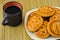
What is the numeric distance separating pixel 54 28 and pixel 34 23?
3.8 inches

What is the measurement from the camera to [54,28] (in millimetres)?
700

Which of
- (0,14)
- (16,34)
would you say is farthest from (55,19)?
(0,14)

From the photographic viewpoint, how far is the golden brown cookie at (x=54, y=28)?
27.1 inches

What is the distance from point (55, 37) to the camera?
0.70 metres

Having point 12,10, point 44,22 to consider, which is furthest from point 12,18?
point 44,22

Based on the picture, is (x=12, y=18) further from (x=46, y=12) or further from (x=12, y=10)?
(x=46, y=12)

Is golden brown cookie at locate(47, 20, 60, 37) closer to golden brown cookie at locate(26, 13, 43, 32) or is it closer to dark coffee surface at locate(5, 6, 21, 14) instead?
golden brown cookie at locate(26, 13, 43, 32)

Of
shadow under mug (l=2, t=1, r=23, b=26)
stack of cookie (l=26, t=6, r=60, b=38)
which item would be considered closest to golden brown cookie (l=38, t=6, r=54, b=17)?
stack of cookie (l=26, t=6, r=60, b=38)

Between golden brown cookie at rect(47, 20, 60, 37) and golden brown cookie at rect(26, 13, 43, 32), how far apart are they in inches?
1.7

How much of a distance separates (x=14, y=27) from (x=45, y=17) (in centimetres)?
17

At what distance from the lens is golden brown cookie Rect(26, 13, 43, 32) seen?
711 mm

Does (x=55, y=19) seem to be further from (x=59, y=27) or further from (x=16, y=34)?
(x=16, y=34)

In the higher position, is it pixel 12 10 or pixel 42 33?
pixel 12 10

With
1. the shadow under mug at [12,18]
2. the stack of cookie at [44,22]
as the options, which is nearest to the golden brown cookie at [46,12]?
the stack of cookie at [44,22]
